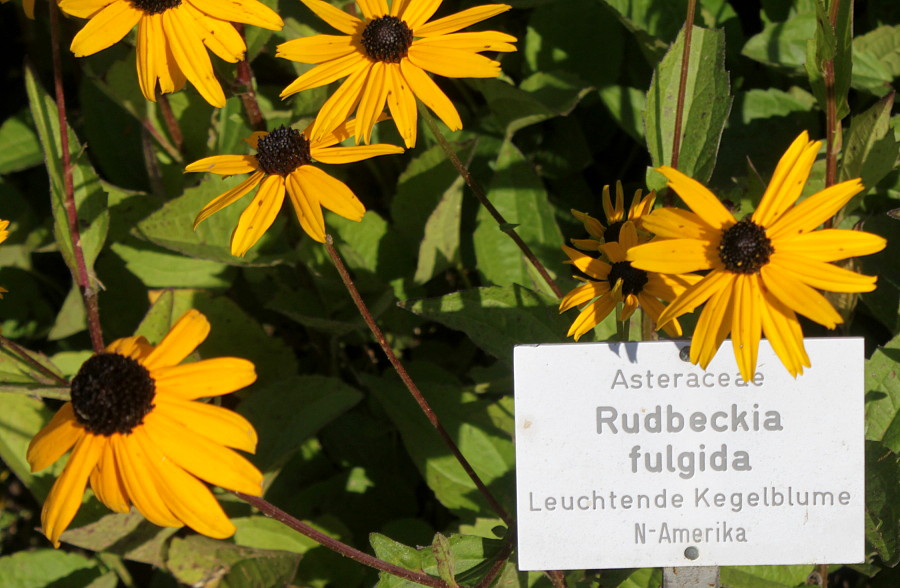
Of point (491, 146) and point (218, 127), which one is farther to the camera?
point (491, 146)

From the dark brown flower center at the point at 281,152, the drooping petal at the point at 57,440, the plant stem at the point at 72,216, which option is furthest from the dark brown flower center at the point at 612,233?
the plant stem at the point at 72,216

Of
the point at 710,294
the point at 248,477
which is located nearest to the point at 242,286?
the point at 248,477

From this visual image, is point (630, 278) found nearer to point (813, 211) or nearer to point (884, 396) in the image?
point (813, 211)

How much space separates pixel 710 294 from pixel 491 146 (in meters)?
1.11

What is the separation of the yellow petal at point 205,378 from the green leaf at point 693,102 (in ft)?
2.73

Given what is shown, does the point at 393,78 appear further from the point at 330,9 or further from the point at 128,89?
the point at 128,89

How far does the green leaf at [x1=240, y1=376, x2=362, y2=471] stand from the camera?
175 centimetres

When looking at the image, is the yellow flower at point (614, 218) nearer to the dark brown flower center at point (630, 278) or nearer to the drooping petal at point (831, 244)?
the dark brown flower center at point (630, 278)

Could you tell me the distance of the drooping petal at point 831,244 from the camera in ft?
3.53

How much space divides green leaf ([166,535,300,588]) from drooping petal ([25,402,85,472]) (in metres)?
0.58

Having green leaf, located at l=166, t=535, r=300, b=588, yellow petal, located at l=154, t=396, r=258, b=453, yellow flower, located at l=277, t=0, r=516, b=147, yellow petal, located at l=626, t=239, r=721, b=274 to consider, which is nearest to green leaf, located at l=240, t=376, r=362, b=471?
green leaf, located at l=166, t=535, r=300, b=588

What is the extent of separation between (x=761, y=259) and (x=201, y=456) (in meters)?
0.81

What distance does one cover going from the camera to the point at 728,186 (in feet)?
6.15

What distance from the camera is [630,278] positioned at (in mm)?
1229
